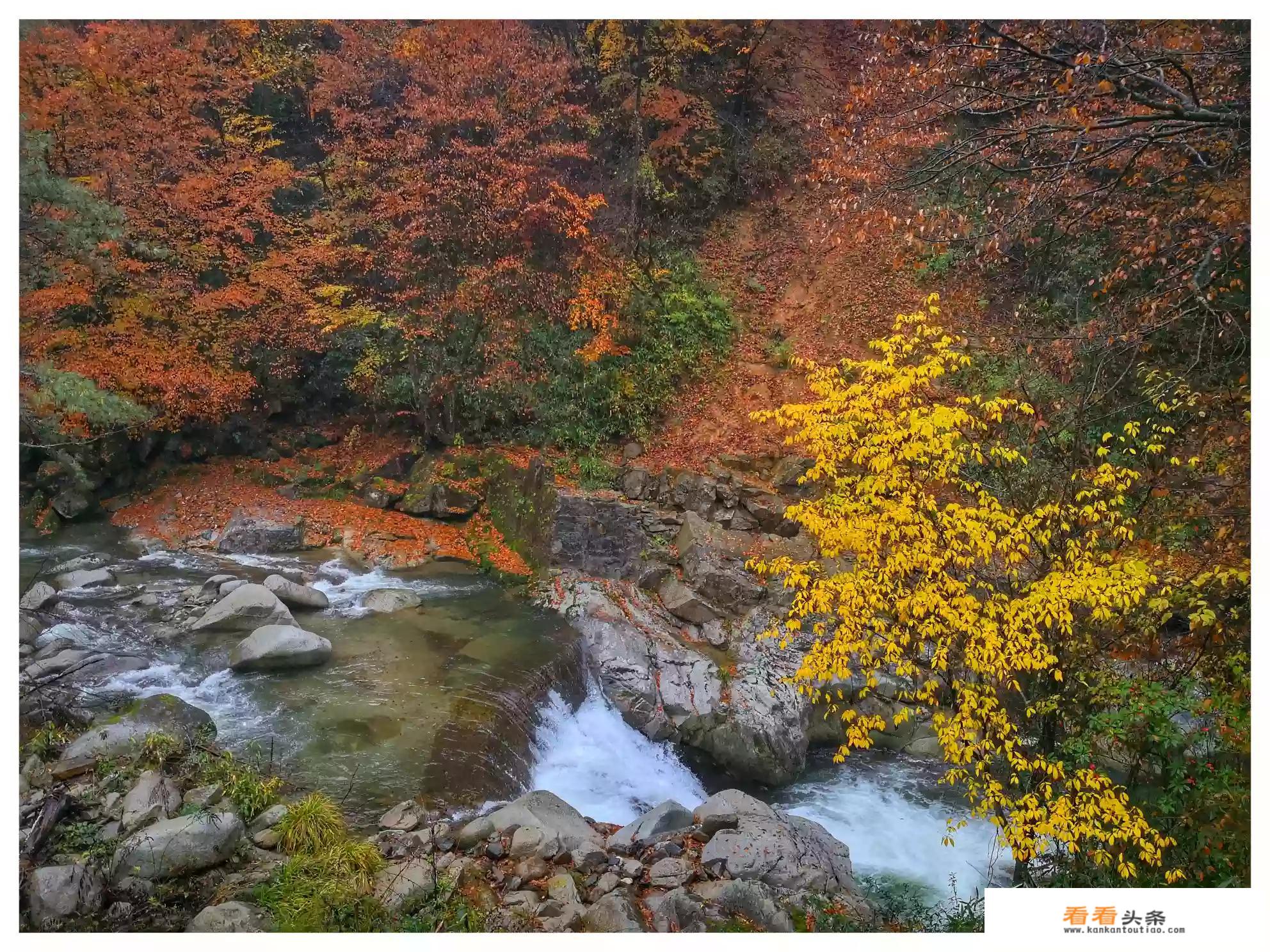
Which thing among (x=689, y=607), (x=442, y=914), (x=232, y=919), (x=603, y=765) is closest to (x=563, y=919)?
(x=442, y=914)

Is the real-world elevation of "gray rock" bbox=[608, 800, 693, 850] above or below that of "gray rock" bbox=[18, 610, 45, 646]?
below

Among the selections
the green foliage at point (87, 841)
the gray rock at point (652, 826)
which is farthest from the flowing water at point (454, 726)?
the green foliage at point (87, 841)

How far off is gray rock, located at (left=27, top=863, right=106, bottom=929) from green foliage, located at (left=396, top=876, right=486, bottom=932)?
130 centimetres

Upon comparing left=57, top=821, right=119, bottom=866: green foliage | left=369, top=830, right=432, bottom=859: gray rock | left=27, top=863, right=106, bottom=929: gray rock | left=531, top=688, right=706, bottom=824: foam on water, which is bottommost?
left=531, top=688, right=706, bottom=824: foam on water

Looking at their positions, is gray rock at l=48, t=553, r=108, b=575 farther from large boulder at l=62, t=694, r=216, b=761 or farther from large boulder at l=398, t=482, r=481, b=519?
large boulder at l=398, t=482, r=481, b=519

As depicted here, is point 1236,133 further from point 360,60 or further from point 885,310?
point 360,60

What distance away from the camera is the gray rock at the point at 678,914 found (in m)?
3.21

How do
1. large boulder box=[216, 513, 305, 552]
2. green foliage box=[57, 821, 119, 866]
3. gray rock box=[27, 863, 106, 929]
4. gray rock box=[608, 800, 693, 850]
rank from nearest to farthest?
gray rock box=[27, 863, 106, 929], green foliage box=[57, 821, 119, 866], gray rock box=[608, 800, 693, 850], large boulder box=[216, 513, 305, 552]

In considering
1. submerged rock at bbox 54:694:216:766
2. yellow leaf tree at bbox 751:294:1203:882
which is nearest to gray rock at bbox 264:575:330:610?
submerged rock at bbox 54:694:216:766

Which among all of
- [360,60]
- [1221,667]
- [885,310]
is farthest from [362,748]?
[360,60]

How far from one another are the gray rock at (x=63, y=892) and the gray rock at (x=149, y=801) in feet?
0.70

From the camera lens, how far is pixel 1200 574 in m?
3.12

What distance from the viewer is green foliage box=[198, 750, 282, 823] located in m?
3.40
